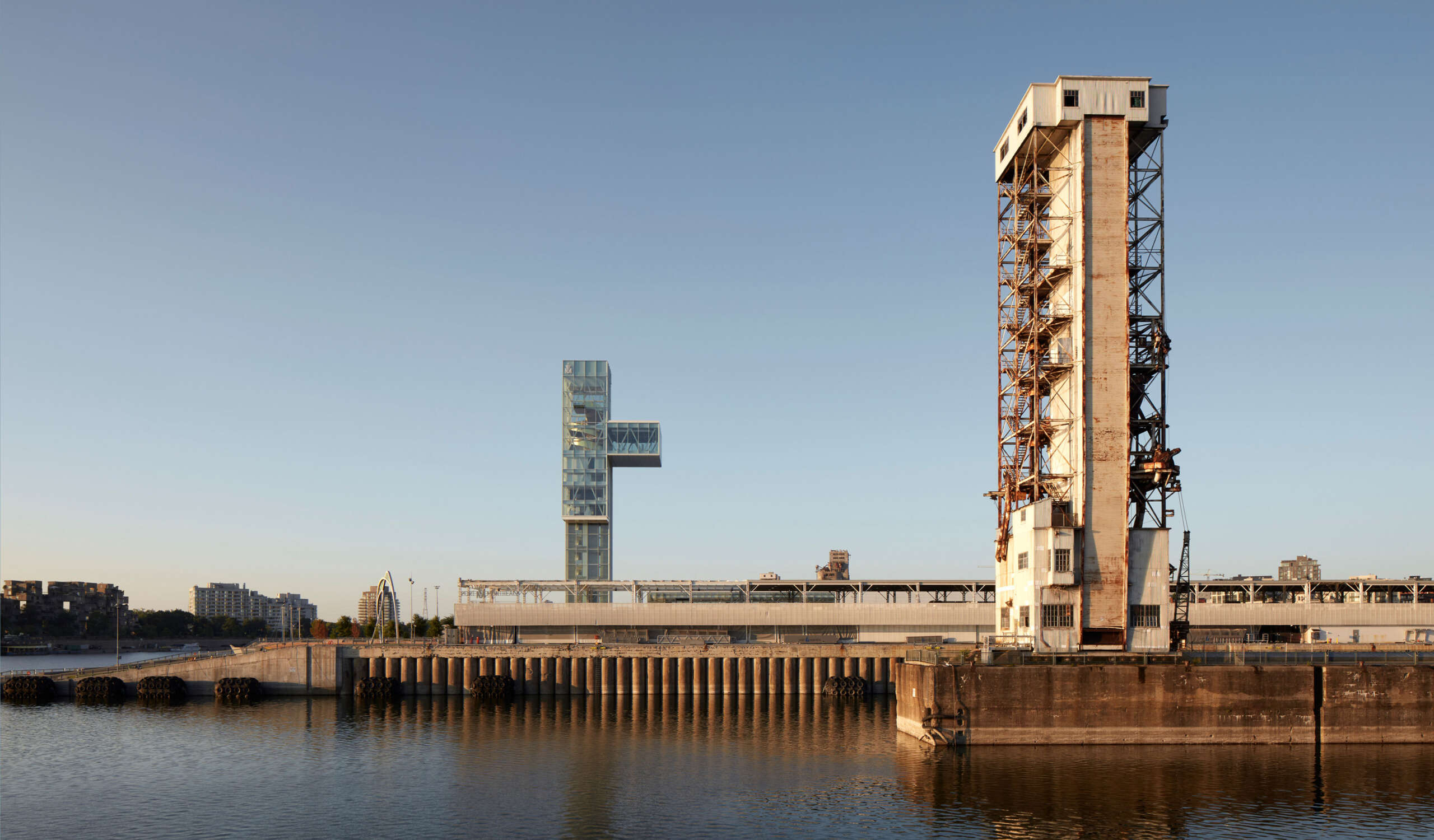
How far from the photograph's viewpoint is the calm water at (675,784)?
1778 inches

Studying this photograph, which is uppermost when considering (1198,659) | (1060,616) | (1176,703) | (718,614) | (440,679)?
(1060,616)

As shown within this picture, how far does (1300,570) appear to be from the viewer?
408 feet

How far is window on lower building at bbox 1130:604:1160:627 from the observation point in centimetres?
6612

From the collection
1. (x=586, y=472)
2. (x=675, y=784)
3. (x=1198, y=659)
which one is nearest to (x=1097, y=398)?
(x=1198, y=659)

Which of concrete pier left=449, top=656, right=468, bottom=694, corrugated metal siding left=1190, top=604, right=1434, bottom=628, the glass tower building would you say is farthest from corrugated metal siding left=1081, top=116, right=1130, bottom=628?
the glass tower building

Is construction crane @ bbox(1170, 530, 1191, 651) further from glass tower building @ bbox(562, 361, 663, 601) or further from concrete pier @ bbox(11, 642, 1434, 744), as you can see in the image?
glass tower building @ bbox(562, 361, 663, 601)

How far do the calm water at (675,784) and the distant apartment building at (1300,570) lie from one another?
67.6 metres

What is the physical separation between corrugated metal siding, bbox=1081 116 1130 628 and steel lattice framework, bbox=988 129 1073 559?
199 cm

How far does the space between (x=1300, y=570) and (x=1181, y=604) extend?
63326mm

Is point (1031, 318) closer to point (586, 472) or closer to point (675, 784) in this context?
point (675, 784)

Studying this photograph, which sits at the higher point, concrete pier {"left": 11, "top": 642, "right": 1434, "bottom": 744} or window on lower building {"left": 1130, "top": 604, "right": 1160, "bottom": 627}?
window on lower building {"left": 1130, "top": 604, "right": 1160, "bottom": 627}

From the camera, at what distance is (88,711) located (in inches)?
3519

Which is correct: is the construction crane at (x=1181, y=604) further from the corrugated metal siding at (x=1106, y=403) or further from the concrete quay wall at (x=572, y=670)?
the concrete quay wall at (x=572, y=670)

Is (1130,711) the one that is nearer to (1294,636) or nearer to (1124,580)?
(1124,580)
